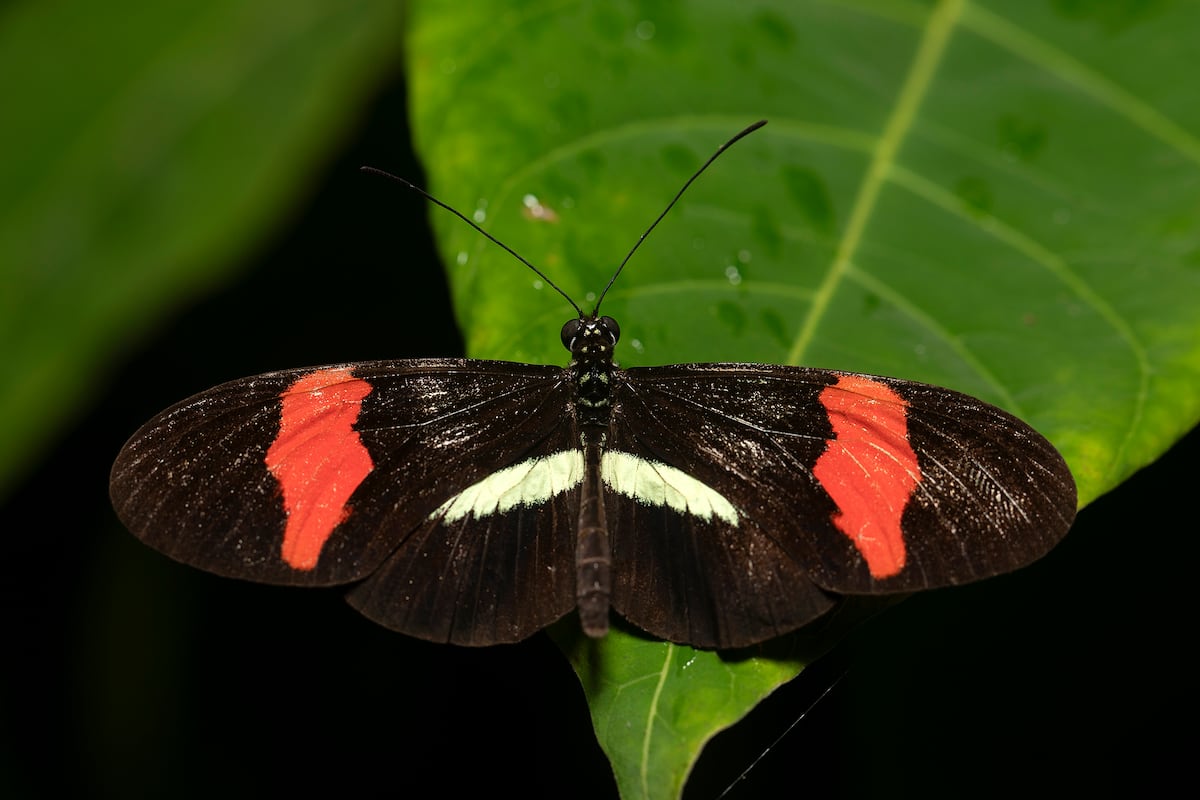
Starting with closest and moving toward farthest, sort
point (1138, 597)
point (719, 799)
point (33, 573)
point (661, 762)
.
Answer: point (661, 762) < point (719, 799) < point (1138, 597) < point (33, 573)

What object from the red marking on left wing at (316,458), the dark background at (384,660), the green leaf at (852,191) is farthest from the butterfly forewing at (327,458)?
the dark background at (384,660)

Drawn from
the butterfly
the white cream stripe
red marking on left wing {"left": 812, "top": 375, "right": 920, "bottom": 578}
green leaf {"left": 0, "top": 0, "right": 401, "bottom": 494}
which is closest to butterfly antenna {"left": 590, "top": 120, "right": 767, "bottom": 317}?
the butterfly

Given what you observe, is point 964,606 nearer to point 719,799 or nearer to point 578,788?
point 719,799

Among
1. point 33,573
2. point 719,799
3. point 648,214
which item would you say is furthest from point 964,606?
point 33,573

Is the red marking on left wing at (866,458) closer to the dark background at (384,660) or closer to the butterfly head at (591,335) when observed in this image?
the butterfly head at (591,335)

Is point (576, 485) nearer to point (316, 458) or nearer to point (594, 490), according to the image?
point (594, 490)

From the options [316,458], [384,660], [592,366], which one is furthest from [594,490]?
[384,660]
